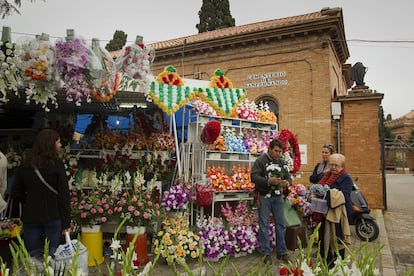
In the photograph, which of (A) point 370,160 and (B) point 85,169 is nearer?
(B) point 85,169

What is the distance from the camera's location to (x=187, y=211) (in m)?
6.09

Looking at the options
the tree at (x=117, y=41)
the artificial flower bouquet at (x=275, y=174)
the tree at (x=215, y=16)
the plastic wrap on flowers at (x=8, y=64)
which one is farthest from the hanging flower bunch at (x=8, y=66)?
the tree at (x=117, y=41)

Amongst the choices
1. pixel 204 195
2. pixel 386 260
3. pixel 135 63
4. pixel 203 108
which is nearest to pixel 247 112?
pixel 203 108

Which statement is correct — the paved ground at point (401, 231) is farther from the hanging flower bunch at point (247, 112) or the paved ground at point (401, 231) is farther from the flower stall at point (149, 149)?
the hanging flower bunch at point (247, 112)

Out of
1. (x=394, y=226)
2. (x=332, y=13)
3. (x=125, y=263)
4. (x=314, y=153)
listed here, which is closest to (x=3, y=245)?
(x=125, y=263)

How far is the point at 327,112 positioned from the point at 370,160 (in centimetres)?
230

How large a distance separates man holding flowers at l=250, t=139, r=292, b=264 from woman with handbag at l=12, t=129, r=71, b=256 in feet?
9.89

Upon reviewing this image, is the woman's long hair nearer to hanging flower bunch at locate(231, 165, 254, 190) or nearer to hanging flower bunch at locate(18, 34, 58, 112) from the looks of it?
hanging flower bunch at locate(18, 34, 58, 112)

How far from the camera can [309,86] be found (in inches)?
518

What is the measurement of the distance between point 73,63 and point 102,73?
45 cm

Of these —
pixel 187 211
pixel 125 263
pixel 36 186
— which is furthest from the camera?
pixel 187 211

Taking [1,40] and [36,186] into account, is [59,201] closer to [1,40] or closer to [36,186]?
[36,186]

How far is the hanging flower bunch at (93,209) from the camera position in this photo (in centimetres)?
545

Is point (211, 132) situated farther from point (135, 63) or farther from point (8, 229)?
point (8, 229)
